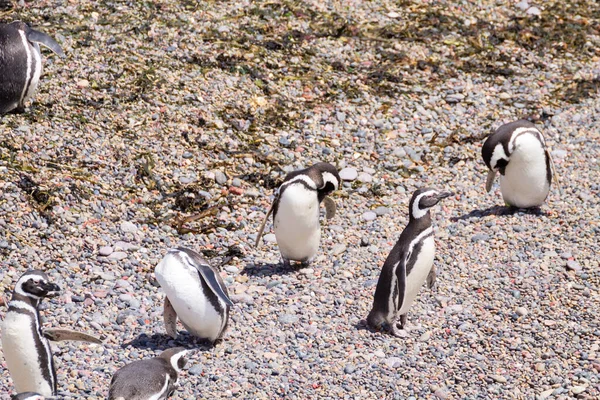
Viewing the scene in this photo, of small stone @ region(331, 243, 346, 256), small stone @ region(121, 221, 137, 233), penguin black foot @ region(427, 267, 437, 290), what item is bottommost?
small stone @ region(121, 221, 137, 233)

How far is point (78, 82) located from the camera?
9641 mm

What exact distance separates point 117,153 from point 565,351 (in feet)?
14.4

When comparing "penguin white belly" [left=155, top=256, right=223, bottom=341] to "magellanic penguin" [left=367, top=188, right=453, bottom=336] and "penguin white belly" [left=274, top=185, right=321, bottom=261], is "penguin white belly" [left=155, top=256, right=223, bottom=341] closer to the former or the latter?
"magellanic penguin" [left=367, top=188, right=453, bottom=336]

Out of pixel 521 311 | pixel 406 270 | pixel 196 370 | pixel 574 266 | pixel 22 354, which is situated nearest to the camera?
pixel 22 354

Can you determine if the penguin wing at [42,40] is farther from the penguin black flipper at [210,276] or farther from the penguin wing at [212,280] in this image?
the penguin wing at [212,280]

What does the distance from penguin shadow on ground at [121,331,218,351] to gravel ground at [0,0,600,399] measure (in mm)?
20

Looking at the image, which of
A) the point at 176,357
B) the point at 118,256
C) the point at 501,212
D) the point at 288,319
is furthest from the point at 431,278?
the point at 118,256

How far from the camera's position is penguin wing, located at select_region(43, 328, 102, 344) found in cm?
591

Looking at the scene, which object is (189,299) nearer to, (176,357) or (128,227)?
(176,357)

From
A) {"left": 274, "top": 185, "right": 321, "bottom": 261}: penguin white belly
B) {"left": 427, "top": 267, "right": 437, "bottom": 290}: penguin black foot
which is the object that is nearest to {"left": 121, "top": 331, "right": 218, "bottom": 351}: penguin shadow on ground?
{"left": 274, "top": 185, "right": 321, "bottom": 261}: penguin white belly

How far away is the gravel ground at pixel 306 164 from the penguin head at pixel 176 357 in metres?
0.24

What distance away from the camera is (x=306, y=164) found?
9328 millimetres

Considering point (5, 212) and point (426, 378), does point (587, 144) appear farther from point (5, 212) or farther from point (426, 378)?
point (5, 212)

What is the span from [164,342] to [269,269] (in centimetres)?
149
